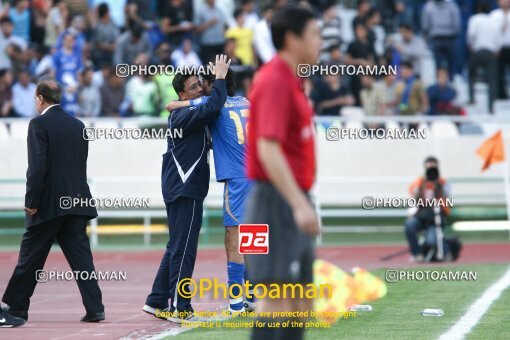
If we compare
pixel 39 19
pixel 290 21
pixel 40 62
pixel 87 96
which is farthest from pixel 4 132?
pixel 290 21

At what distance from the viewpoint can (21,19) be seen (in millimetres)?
26359

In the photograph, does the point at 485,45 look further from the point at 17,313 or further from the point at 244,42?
the point at 17,313

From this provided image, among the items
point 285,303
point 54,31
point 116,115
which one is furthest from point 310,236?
point 54,31

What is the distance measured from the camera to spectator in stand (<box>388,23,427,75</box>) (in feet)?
86.3

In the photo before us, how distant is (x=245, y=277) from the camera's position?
12531 millimetres

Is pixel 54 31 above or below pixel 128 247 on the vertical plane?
above

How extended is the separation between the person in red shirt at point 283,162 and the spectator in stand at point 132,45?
18.3 meters

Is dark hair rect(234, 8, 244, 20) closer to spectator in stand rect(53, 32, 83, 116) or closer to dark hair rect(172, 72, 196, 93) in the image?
spectator in stand rect(53, 32, 83, 116)

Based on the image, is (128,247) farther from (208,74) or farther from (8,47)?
(208,74)

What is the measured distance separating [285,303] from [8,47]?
19.4 meters

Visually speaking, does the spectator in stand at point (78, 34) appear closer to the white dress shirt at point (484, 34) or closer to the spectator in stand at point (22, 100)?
the spectator in stand at point (22, 100)

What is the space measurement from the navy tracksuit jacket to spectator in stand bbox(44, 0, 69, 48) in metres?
14.8

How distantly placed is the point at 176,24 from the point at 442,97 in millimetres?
5586

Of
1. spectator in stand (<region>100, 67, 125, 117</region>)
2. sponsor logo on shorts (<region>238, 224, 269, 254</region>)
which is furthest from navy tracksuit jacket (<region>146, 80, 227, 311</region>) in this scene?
spectator in stand (<region>100, 67, 125, 117</region>)
